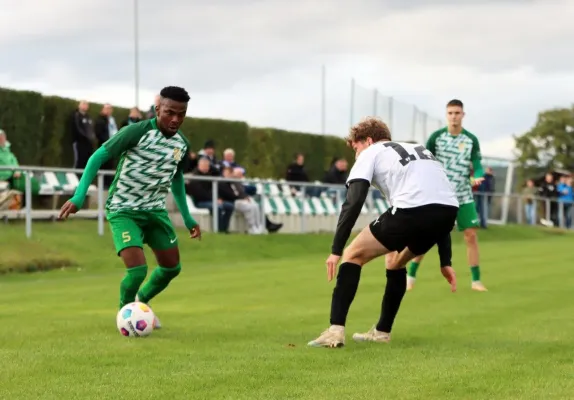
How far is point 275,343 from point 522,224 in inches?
1291

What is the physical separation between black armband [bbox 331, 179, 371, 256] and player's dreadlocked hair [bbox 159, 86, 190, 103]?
6.87ft

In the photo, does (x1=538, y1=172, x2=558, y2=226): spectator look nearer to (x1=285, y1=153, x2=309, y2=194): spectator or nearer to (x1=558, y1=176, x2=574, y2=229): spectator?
(x1=558, y1=176, x2=574, y2=229): spectator

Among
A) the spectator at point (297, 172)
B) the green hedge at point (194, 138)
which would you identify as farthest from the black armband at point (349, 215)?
the spectator at point (297, 172)

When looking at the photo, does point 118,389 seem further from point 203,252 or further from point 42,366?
point 203,252

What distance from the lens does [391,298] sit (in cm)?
939

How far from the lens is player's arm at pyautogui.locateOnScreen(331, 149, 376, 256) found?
843 cm

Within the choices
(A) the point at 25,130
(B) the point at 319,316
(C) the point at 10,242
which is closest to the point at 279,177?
(A) the point at 25,130

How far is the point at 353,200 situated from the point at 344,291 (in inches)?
31.5

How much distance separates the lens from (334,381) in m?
7.07

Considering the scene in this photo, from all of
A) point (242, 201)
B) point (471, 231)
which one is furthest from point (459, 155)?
point (242, 201)

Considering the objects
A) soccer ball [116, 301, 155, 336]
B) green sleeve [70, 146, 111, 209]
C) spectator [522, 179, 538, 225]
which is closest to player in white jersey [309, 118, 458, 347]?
soccer ball [116, 301, 155, 336]

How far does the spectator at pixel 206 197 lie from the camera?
24094 millimetres

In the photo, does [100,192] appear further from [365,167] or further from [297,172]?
[365,167]

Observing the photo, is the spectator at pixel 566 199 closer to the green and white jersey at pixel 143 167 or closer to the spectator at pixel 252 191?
the spectator at pixel 252 191
